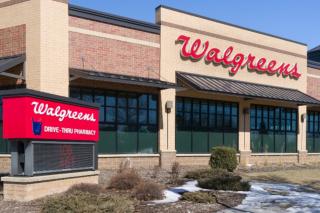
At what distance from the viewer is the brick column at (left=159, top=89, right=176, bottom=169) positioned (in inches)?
985

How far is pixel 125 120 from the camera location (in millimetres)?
23531

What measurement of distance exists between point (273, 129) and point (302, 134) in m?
3.60

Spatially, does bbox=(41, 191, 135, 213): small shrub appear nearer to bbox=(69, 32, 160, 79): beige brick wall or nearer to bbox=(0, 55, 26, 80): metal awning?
bbox=(0, 55, 26, 80): metal awning

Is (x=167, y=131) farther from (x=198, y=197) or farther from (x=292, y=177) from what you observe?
(x=198, y=197)

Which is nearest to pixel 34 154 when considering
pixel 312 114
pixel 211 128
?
pixel 211 128

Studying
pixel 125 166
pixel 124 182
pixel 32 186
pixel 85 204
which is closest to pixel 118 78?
pixel 125 166

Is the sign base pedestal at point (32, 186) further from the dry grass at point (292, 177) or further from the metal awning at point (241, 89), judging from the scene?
the metal awning at point (241, 89)

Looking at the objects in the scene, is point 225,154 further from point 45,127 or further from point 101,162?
point 45,127

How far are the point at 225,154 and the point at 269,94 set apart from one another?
960 centimetres

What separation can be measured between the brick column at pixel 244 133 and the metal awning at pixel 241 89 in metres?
1.40

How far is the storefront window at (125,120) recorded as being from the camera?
22.4m

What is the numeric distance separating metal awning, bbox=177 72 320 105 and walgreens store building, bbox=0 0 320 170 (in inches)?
4.0

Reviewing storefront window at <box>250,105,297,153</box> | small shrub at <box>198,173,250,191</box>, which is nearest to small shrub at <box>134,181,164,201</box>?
small shrub at <box>198,173,250,191</box>

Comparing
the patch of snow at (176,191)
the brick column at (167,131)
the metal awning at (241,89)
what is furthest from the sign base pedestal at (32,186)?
the metal awning at (241,89)
